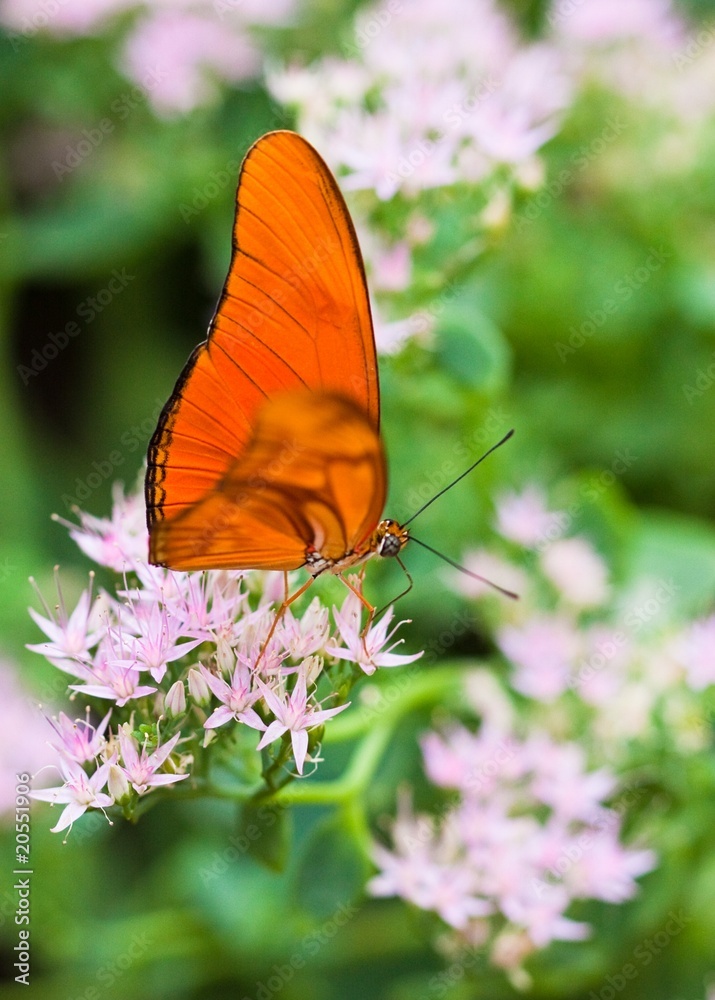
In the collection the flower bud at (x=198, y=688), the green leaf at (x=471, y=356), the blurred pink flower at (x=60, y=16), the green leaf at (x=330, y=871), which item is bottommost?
the green leaf at (x=330, y=871)

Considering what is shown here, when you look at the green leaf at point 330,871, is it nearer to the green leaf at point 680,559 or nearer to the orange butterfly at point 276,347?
the orange butterfly at point 276,347

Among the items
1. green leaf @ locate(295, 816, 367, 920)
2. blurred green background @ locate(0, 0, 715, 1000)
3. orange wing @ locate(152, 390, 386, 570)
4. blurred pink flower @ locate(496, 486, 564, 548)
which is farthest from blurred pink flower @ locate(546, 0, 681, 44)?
green leaf @ locate(295, 816, 367, 920)

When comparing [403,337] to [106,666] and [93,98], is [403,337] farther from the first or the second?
[93,98]

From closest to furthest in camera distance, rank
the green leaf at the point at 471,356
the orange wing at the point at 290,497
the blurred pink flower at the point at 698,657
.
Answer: the orange wing at the point at 290,497 → the blurred pink flower at the point at 698,657 → the green leaf at the point at 471,356

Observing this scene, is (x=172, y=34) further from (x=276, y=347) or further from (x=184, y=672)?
(x=184, y=672)

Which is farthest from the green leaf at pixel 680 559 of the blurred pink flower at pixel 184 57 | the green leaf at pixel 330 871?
the blurred pink flower at pixel 184 57

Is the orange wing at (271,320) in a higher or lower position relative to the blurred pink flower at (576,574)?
higher

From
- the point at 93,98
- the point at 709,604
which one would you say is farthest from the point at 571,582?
the point at 93,98

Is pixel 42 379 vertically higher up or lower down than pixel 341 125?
lower down
